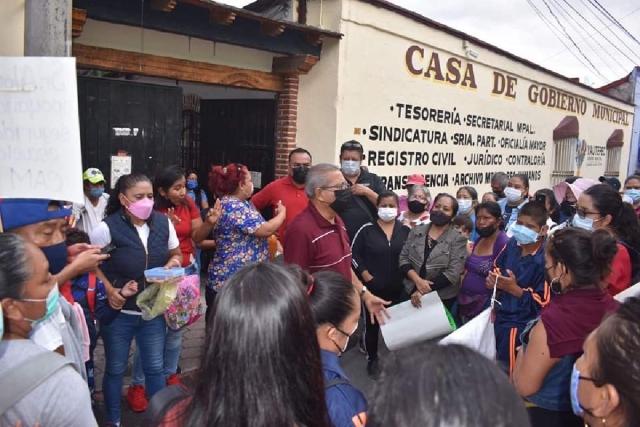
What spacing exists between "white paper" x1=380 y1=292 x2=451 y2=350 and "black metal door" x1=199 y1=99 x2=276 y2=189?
3803 mm

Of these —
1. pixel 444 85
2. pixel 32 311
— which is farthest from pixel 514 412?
pixel 444 85

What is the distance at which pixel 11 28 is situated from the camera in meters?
4.43

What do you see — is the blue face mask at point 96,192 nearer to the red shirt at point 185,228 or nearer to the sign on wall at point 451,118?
the red shirt at point 185,228

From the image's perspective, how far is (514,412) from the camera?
102 centimetres

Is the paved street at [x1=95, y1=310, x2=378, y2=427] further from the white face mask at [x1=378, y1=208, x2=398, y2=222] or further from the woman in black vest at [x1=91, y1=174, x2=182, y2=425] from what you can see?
the white face mask at [x1=378, y1=208, x2=398, y2=222]

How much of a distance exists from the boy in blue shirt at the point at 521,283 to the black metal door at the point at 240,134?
4.18m

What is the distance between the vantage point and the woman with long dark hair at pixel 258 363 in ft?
4.54

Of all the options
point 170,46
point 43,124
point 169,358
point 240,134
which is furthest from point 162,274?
point 240,134

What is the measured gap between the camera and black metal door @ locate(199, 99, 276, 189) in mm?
7398

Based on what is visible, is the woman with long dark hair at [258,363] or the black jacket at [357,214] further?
the black jacket at [357,214]

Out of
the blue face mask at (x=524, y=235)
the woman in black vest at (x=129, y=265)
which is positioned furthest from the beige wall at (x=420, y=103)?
the woman in black vest at (x=129, y=265)

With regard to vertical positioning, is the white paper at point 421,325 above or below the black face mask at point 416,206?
below

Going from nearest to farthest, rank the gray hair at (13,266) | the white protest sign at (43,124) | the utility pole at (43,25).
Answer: the gray hair at (13,266) < the white protest sign at (43,124) < the utility pole at (43,25)

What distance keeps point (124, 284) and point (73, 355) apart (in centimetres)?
108
